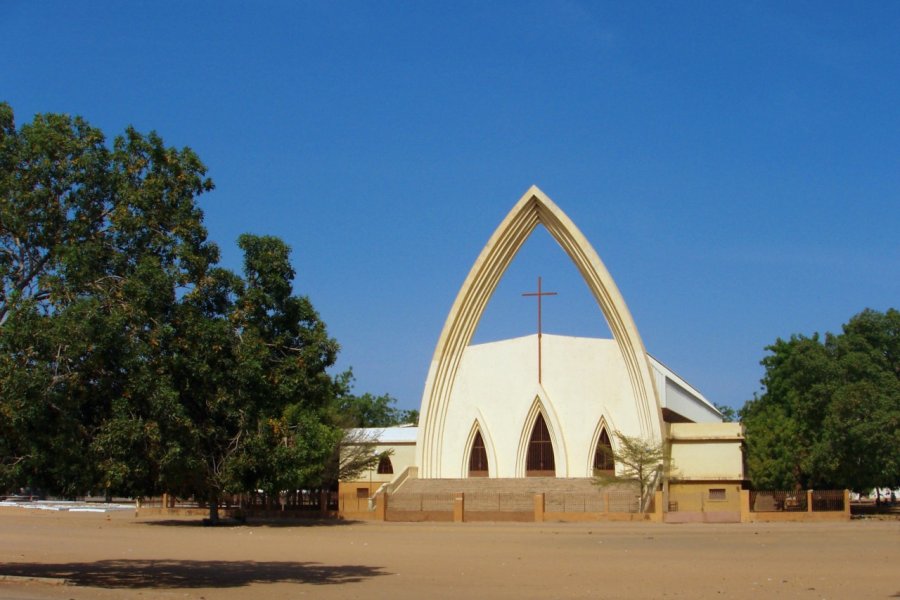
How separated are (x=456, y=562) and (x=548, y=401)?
27273 millimetres

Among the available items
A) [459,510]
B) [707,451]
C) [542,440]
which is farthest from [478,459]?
[707,451]

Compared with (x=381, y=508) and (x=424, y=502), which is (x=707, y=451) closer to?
(x=424, y=502)

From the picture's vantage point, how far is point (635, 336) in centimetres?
4544

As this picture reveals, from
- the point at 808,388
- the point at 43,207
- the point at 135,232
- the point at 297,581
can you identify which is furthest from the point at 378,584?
the point at 808,388

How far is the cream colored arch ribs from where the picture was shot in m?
46.2

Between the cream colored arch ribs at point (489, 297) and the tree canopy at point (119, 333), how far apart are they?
29834mm

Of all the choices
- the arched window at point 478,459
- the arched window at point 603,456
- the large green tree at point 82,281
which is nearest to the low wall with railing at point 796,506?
the arched window at point 603,456

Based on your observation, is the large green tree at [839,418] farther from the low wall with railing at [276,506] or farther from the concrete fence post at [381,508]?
the low wall with railing at [276,506]

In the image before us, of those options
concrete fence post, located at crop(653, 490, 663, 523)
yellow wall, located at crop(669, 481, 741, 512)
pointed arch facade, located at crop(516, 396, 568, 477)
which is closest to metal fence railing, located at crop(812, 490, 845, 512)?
yellow wall, located at crop(669, 481, 741, 512)

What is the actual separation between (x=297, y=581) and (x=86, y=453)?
14.0 feet

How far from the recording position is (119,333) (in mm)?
14836

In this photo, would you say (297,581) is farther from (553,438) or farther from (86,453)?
(553,438)

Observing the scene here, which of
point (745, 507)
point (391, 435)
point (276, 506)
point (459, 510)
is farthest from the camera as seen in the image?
point (391, 435)

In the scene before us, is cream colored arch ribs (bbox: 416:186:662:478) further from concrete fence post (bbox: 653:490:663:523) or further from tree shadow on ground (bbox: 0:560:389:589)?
tree shadow on ground (bbox: 0:560:389:589)
